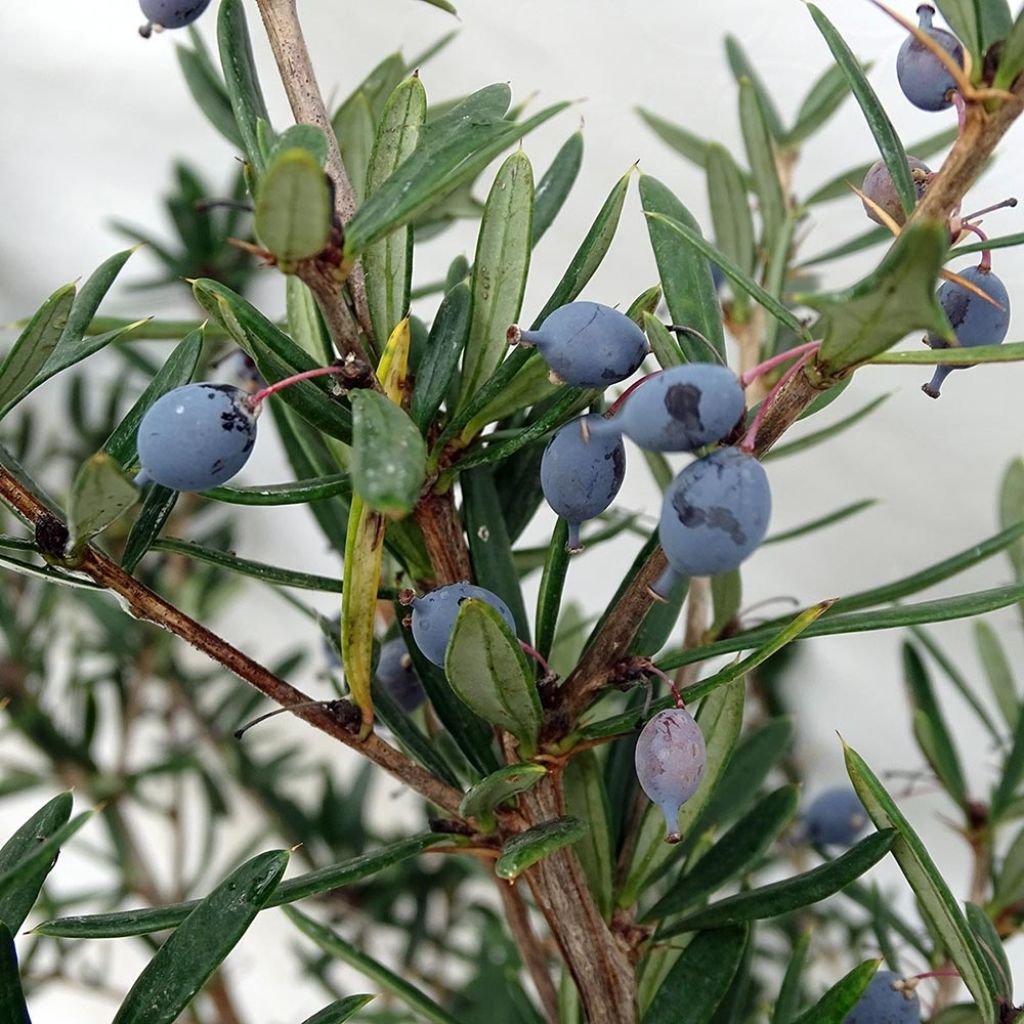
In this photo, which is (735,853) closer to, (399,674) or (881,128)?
(399,674)

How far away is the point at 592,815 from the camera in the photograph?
1.76ft

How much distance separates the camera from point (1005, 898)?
0.69 metres

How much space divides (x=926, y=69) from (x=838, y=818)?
549mm

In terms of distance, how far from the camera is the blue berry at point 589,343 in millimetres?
381

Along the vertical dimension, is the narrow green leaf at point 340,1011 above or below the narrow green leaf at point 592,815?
below

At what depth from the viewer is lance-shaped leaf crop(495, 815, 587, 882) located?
1.30 feet

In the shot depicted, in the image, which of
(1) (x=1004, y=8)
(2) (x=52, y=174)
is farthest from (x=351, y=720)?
(2) (x=52, y=174)

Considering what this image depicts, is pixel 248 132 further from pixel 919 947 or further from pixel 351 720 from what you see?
pixel 919 947

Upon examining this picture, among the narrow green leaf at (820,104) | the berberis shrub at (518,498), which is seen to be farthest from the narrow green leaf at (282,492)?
the narrow green leaf at (820,104)

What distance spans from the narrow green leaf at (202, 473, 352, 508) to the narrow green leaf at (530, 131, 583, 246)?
0.19 meters

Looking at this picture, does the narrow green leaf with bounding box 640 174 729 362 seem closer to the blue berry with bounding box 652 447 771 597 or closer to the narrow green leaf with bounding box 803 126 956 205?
the blue berry with bounding box 652 447 771 597

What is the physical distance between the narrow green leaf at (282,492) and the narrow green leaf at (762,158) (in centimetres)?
44

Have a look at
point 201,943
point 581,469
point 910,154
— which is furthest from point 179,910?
point 910,154

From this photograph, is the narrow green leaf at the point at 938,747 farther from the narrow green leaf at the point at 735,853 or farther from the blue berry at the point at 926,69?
the blue berry at the point at 926,69
